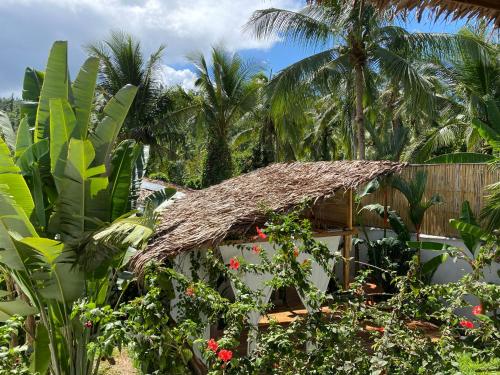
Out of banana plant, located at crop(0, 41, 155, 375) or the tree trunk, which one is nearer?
banana plant, located at crop(0, 41, 155, 375)

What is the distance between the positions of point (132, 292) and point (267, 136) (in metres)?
14.7

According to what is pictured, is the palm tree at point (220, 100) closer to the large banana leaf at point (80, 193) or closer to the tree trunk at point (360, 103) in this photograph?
the tree trunk at point (360, 103)

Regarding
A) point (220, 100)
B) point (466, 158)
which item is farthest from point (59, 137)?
point (220, 100)

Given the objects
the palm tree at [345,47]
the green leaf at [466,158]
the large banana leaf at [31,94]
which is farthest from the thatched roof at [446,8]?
the palm tree at [345,47]

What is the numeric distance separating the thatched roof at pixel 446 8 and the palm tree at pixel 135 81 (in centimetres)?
1449

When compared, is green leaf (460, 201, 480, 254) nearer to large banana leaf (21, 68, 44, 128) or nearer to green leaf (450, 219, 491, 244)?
green leaf (450, 219, 491, 244)

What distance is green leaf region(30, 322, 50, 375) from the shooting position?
499 cm

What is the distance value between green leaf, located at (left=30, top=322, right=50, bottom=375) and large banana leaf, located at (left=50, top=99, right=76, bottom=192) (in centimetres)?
160

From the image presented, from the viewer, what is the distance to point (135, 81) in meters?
17.2

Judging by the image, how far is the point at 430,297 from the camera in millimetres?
2961

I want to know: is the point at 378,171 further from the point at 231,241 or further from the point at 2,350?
the point at 2,350

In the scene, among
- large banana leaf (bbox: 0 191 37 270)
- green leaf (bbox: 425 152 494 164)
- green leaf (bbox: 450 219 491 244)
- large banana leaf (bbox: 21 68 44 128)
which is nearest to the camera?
large banana leaf (bbox: 0 191 37 270)

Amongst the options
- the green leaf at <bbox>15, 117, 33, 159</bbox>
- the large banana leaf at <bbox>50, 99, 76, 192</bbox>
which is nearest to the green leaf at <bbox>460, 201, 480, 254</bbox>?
the large banana leaf at <bbox>50, 99, 76, 192</bbox>

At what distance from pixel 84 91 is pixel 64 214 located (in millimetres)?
1459
